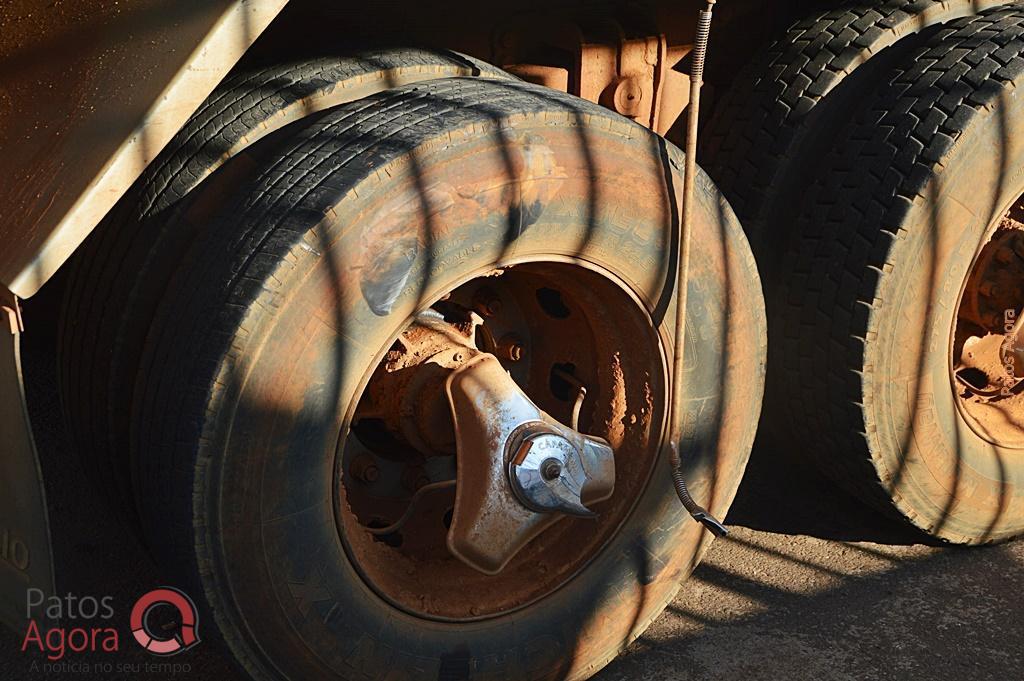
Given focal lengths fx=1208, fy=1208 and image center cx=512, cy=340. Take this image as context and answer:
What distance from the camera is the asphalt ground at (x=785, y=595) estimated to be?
8.93 ft

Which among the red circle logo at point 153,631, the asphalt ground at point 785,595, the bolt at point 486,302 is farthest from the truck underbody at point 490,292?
the red circle logo at point 153,631

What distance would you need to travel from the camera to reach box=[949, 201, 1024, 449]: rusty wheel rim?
10.4 ft

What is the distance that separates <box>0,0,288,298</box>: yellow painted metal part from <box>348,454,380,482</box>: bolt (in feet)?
2.98

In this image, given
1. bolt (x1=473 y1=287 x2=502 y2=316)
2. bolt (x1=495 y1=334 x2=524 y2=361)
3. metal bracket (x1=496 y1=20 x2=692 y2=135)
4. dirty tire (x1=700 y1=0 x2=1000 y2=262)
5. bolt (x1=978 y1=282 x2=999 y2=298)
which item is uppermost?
metal bracket (x1=496 y1=20 x2=692 y2=135)

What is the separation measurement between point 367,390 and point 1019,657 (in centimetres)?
164

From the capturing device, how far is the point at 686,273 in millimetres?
2408

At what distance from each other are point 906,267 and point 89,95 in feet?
5.94

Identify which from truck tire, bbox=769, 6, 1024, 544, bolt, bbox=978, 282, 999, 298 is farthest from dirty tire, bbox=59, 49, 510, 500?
bolt, bbox=978, 282, 999, 298

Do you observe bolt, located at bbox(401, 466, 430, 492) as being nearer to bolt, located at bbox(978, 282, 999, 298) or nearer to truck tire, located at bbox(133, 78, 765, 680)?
truck tire, located at bbox(133, 78, 765, 680)

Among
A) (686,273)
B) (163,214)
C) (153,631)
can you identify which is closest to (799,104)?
(686,273)

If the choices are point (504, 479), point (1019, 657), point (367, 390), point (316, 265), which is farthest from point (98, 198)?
point (1019, 657)

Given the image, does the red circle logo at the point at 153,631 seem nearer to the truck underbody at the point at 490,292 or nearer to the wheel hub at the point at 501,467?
the truck underbody at the point at 490,292

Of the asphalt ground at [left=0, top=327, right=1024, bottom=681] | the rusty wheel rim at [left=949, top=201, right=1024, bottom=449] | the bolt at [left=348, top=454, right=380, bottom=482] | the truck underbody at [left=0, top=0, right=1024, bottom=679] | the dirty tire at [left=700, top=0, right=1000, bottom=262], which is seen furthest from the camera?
the rusty wheel rim at [left=949, top=201, right=1024, bottom=449]

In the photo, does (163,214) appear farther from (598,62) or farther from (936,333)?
(936,333)
